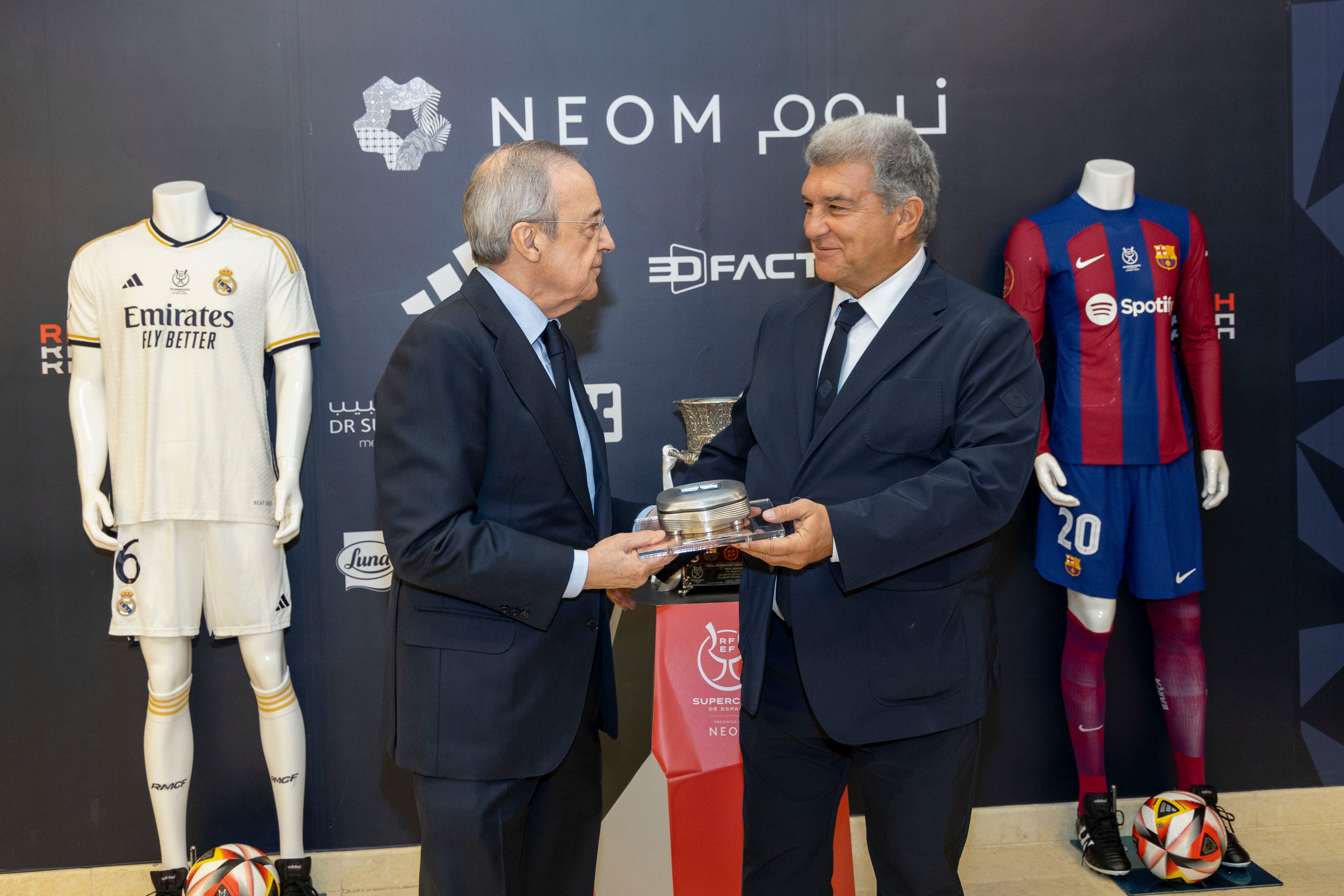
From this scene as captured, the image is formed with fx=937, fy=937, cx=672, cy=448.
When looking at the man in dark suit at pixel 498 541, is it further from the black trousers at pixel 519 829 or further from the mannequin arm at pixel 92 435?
the mannequin arm at pixel 92 435

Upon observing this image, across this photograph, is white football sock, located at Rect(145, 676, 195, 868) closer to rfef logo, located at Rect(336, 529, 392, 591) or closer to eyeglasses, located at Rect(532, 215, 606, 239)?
rfef logo, located at Rect(336, 529, 392, 591)

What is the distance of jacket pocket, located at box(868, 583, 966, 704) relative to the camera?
162cm

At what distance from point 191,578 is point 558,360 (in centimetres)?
154

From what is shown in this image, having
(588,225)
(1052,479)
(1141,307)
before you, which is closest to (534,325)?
(588,225)

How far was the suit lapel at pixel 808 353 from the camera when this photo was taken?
5.78 feet

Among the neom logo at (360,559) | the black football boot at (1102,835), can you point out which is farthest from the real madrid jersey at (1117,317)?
the neom logo at (360,559)

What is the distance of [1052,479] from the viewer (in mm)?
2791

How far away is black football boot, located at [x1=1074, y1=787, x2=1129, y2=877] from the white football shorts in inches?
101

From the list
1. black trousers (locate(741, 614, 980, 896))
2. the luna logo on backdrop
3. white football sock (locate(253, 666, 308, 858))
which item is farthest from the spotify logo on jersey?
white football sock (locate(253, 666, 308, 858))

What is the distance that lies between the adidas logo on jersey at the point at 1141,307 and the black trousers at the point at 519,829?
2010mm

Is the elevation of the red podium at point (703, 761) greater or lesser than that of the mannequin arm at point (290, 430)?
lesser

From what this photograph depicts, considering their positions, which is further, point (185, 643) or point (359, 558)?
point (359, 558)

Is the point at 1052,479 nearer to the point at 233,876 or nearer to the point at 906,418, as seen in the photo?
the point at 906,418

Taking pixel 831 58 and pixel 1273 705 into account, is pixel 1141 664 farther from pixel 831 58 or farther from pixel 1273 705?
pixel 831 58
